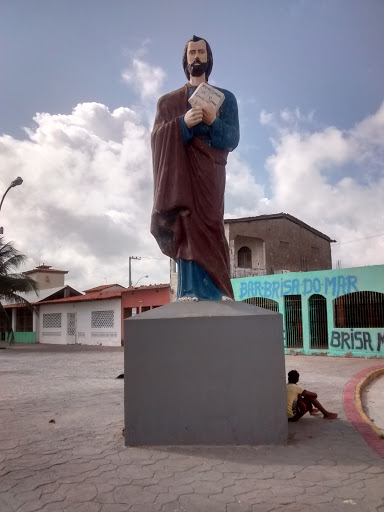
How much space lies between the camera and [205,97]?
14.5ft

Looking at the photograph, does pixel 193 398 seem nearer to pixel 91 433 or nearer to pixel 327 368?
pixel 91 433

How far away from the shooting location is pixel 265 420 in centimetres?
380

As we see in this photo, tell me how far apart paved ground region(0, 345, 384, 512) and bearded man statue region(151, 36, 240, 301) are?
5.05ft

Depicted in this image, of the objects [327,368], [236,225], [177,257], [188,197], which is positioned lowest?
[327,368]

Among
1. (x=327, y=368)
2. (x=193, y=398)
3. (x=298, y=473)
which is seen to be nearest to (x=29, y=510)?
(x=193, y=398)

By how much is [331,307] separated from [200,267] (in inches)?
440

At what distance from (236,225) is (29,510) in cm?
2110

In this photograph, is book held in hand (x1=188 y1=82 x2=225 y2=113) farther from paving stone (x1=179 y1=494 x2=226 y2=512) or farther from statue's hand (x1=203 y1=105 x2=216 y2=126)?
paving stone (x1=179 y1=494 x2=226 y2=512)

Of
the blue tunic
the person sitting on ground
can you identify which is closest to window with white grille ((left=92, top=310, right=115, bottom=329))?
the person sitting on ground

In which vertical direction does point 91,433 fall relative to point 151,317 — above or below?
below

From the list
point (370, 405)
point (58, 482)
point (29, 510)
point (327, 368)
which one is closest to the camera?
point (29, 510)

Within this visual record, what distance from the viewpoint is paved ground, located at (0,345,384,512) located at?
2.71 meters

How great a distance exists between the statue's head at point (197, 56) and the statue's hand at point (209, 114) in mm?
673

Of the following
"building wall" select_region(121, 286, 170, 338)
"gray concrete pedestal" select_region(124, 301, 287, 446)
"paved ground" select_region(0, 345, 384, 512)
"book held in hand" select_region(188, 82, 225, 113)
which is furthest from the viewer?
"building wall" select_region(121, 286, 170, 338)
